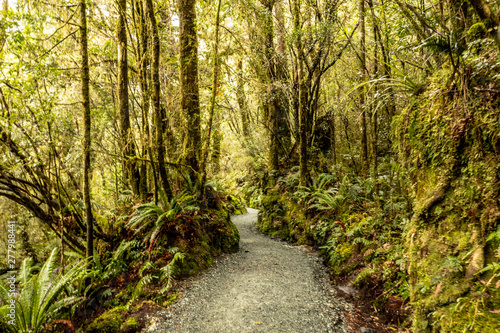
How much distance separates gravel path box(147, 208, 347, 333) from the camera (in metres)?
3.10

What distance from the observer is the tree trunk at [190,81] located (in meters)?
5.64

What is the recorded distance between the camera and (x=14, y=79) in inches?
166

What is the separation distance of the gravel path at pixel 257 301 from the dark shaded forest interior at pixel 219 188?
13.1 inches

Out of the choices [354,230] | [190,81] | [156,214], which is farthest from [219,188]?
[354,230]

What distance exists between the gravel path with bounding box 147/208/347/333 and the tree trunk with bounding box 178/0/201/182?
250cm

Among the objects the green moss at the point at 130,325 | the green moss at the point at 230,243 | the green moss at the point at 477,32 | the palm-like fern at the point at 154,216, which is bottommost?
the green moss at the point at 130,325

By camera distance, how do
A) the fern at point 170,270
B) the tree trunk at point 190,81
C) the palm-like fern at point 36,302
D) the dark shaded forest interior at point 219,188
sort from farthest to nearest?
1. the tree trunk at point 190,81
2. the fern at point 170,270
3. the palm-like fern at point 36,302
4. the dark shaded forest interior at point 219,188

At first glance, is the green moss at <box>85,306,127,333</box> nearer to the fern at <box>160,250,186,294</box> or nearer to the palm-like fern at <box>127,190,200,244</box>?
the fern at <box>160,250,186,294</box>

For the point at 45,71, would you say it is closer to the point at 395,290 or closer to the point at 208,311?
the point at 208,311

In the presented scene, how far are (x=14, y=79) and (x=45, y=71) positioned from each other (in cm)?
64

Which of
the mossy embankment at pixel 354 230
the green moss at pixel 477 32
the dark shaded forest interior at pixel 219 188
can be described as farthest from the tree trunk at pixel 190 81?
the green moss at pixel 477 32

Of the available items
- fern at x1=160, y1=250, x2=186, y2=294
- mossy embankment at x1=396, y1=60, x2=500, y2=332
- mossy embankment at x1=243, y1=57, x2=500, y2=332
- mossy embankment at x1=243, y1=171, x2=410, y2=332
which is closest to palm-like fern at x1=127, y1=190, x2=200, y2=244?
fern at x1=160, y1=250, x2=186, y2=294

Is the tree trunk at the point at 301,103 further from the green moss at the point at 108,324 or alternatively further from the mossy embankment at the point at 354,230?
the green moss at the point at 108,324

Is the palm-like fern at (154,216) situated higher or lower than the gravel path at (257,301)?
higher
